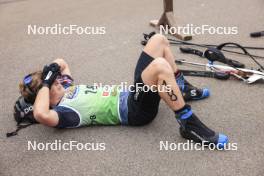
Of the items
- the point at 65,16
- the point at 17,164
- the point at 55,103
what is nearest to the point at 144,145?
the point at 55,103

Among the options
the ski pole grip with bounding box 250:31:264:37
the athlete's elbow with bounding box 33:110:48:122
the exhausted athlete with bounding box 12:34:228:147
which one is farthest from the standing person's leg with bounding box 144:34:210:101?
the ski pole grip with bounding box 250:31:264:37

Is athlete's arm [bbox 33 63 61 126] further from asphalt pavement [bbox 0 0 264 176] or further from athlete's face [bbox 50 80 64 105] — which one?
asphalt pavement [bbox 0 0 264 176]

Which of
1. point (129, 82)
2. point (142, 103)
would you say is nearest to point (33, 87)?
point (142, 103)

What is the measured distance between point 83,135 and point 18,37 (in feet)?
6.21

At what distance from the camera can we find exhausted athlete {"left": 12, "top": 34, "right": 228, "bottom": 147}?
160 cm

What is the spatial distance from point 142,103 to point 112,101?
17 centimetres

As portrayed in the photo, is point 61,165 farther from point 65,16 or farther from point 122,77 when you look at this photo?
point 65,16

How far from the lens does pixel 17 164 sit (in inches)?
66.7

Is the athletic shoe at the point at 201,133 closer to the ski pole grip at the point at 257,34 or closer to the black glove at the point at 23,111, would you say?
the black glove at the point at 23,111

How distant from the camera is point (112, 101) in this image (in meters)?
1.79

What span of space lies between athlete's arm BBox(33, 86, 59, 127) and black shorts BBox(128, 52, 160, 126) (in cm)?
37

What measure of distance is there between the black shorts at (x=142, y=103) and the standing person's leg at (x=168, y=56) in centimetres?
5

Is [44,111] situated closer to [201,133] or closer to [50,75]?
[50,75]

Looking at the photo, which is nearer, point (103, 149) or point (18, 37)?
point (103, 149)
